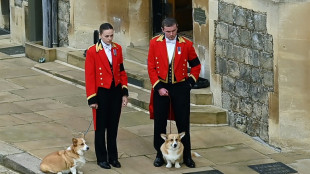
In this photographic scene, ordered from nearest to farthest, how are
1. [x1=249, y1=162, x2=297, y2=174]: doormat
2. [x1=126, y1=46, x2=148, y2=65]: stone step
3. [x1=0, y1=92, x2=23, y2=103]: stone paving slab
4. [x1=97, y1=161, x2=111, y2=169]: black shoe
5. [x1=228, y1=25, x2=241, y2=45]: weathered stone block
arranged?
[x1=97, y1=161, x2=111, y2=169]: black shoe → [x1=249, y1=162, x2=297, y2=174]: doormat → [x1=228, y1=25, x2=241, y2=45]: weathered stone block → [x1=0, y1=92, x2=23, y2=103]: stone paving slab → [x1=126, y1=46, x2=148, y2=65]: stone step

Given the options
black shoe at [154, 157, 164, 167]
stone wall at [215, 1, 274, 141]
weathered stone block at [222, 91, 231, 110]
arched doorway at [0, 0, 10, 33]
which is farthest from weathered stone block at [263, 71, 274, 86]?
arched doorway at [0, 0, 10, 33]

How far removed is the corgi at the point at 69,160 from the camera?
39.4 ft

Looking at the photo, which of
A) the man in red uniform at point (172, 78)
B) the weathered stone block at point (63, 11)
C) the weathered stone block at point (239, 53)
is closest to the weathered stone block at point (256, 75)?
the weathered stone block at point (239, 53)

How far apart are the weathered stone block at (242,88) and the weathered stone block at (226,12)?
866 millimetres

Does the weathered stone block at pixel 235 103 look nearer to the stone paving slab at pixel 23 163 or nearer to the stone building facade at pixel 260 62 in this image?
the stone building facade at pixel 260 62

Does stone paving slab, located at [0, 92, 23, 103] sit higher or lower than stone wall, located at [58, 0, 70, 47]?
lower

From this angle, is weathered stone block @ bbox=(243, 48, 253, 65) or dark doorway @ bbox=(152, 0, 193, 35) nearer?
weathered stone block @ bbox=(243, 48, 253, 65)

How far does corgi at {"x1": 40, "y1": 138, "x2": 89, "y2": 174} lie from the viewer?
39.4 feet

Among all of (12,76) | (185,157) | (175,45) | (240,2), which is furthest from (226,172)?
(12,76)

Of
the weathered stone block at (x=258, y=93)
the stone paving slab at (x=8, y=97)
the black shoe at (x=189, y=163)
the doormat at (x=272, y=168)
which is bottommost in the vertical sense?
the doormat at (x=272, y=168)

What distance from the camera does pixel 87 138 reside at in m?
13.6

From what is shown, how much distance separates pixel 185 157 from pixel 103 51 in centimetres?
170

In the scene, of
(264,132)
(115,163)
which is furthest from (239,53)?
(115,163)

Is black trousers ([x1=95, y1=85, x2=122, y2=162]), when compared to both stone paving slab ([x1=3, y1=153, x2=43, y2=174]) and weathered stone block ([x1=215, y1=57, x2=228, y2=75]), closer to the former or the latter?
stone paving slab ([x1=3, y1=153, x2=43, y2=174])
